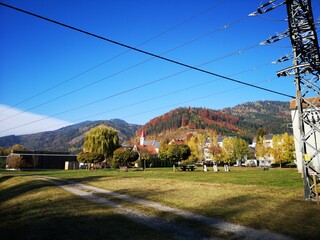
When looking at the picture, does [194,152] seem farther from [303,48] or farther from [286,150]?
[303,48]

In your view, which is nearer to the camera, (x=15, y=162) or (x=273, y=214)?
(x=273, y=214)

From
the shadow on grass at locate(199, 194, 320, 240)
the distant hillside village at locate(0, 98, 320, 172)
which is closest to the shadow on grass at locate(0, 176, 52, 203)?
the shadow on grass at locate(199, 194, 320, 240)

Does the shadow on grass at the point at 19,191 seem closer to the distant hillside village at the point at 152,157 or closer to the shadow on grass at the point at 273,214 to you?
the shadow on grass at the point at 273,214

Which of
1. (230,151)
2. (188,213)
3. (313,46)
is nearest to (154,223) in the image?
(188,213)

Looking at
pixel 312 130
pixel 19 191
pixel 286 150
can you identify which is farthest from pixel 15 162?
pixel 312 130

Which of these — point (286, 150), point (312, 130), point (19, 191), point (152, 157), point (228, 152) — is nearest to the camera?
point (312, 130)

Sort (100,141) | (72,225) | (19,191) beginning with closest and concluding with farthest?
(72,225) → (19,191) → (100,141)

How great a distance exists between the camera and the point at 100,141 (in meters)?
62.2

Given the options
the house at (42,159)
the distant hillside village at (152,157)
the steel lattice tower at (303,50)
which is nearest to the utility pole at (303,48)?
the steel lattice tower at (303,50)

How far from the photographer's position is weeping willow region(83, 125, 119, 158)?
202ft

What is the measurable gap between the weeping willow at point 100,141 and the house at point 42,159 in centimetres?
3034

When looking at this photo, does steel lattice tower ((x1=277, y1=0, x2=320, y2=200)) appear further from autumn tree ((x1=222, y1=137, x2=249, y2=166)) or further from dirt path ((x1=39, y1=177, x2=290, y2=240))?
autumn tree ((x1=222, y1=137, x2=249, y2=166))

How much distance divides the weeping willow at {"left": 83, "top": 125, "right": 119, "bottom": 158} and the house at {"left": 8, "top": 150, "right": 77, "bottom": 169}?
3034 cm

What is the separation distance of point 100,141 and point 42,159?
119 ft
